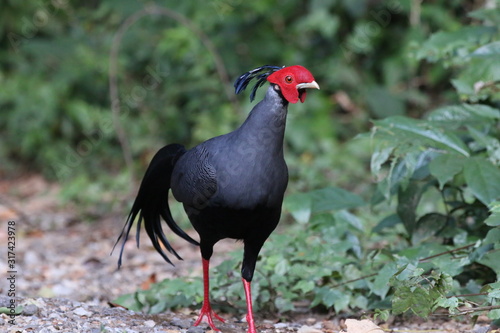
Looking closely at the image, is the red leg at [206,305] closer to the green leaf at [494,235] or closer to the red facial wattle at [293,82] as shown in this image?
the red facial wattle at [293,82]

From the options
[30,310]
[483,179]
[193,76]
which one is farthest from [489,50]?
[193,76]

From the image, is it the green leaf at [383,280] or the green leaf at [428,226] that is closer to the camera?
the green leaf at [383,280]

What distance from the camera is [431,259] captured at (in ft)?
11.9

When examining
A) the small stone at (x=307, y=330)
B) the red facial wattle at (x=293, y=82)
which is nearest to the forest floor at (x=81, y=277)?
the small stone at (x=307, y=330)

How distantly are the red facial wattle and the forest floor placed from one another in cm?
110

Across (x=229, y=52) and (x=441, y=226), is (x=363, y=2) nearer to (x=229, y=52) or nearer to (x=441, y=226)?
(x=229, y=52)

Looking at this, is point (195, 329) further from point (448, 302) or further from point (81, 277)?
point (81, 277)

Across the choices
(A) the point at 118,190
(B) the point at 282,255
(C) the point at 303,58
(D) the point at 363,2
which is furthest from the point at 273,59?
(B) the point at 282,255

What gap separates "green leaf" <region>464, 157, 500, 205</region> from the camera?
341 cm

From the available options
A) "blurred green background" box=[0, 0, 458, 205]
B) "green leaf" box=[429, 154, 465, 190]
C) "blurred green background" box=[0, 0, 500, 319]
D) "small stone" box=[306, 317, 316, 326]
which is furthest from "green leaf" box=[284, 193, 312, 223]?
"blurred green background" box=[0, 0, 458, 205]

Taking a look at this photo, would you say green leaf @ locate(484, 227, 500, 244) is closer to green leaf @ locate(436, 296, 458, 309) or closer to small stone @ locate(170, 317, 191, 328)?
green leaf @ locate(436, 296, 458, 309)

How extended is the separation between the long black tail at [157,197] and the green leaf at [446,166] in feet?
4.58

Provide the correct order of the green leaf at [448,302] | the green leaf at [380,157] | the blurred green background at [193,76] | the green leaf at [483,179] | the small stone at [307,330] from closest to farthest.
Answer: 1. the green leaf at [448,302]
2. the small stone at [307,330]
3. the green leaf at [483,179]
4. the green leaf at [380,157]
5. the blurred green background at [193,76]

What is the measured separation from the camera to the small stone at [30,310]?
10.9ft
